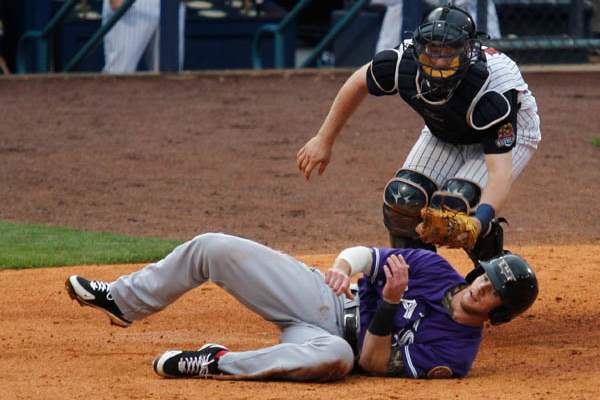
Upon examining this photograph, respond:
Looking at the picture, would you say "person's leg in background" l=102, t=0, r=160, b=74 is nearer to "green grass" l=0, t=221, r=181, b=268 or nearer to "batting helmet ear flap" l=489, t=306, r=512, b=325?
"green grass" l=0, t=221, r=181, b=268

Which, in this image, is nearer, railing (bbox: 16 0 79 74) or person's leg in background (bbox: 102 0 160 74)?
person's leg in background (bbox: 102 0 160 74)

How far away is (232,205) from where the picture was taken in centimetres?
930

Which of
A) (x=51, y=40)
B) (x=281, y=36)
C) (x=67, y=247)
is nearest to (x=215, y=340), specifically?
(x=67, y=247)

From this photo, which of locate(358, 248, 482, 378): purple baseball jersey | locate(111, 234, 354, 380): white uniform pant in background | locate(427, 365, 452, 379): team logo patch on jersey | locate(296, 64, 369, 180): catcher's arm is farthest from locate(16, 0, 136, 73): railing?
locate(427, 365, 452, 379): team logo patch on jersey

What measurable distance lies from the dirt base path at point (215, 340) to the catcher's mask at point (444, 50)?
3.61 feet

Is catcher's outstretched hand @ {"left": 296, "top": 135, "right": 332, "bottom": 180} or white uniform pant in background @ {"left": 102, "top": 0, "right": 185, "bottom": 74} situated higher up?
catcher's outstretched hand @ {"left": 296, "top": 135, "right": 332, "bottom": 180}

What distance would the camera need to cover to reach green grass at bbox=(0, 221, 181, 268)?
7414mm

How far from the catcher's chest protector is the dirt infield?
0.88m

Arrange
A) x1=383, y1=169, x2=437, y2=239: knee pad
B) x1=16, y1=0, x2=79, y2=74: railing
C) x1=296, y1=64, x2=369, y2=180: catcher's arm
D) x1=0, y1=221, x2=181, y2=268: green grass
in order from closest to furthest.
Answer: x1=383, y1=169, x2=437, y2=239: knee pad, x1=296, y1=64, x2=369, y2=180: catcher's arm, x1=0, y1=221, x2=181, y2=268: green grass, x1=16, y1=0, x2=79, y2=74: railing

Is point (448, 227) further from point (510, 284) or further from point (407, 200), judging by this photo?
point (407, 200)

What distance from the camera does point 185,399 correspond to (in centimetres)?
423

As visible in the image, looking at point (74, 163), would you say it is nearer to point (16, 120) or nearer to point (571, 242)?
point (16, 120)

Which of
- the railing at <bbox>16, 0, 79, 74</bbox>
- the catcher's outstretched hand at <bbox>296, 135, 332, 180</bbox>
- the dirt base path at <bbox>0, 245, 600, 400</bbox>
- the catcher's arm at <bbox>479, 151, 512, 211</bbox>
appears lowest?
the railing at <bbox>16, 0, 79, 74</bbox>

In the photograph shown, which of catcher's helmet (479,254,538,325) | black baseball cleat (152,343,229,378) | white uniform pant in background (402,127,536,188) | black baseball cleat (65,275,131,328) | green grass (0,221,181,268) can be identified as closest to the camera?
catcher's helmet (479,254,538,325)
